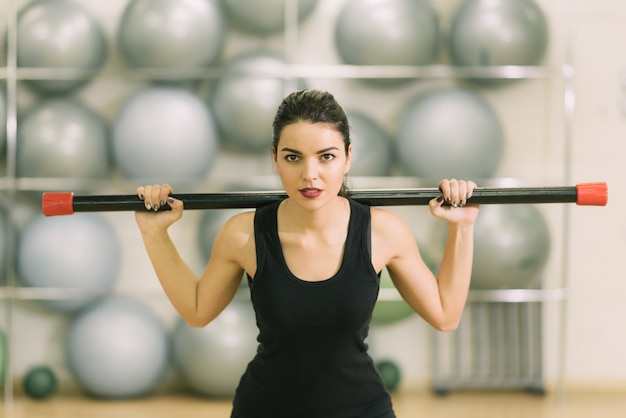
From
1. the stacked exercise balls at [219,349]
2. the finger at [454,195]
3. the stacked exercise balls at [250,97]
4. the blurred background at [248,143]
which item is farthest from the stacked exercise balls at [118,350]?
the finger at [454,195]

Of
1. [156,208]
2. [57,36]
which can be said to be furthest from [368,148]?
[156,208]

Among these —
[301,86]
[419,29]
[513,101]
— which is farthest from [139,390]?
[513,101]

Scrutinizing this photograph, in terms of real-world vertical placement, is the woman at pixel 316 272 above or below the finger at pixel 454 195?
below

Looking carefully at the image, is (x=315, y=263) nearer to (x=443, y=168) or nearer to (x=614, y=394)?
(x=443, y=168)

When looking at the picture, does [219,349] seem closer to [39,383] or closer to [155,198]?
[39,383]

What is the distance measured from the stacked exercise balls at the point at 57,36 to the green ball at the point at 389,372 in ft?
6.98

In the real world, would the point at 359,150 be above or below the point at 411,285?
above

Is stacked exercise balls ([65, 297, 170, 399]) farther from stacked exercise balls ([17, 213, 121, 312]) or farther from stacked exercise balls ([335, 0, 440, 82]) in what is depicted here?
stacked exercise balls ([335, 0, 440, 82])

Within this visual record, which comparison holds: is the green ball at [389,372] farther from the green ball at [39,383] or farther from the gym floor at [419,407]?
the green ball at [39,383]

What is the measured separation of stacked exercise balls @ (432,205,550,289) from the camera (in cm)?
385

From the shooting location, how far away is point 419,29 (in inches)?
153

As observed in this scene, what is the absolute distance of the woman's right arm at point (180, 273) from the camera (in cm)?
200

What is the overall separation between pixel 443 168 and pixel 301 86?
2.70 feet

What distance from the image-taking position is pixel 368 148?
3945 mm
